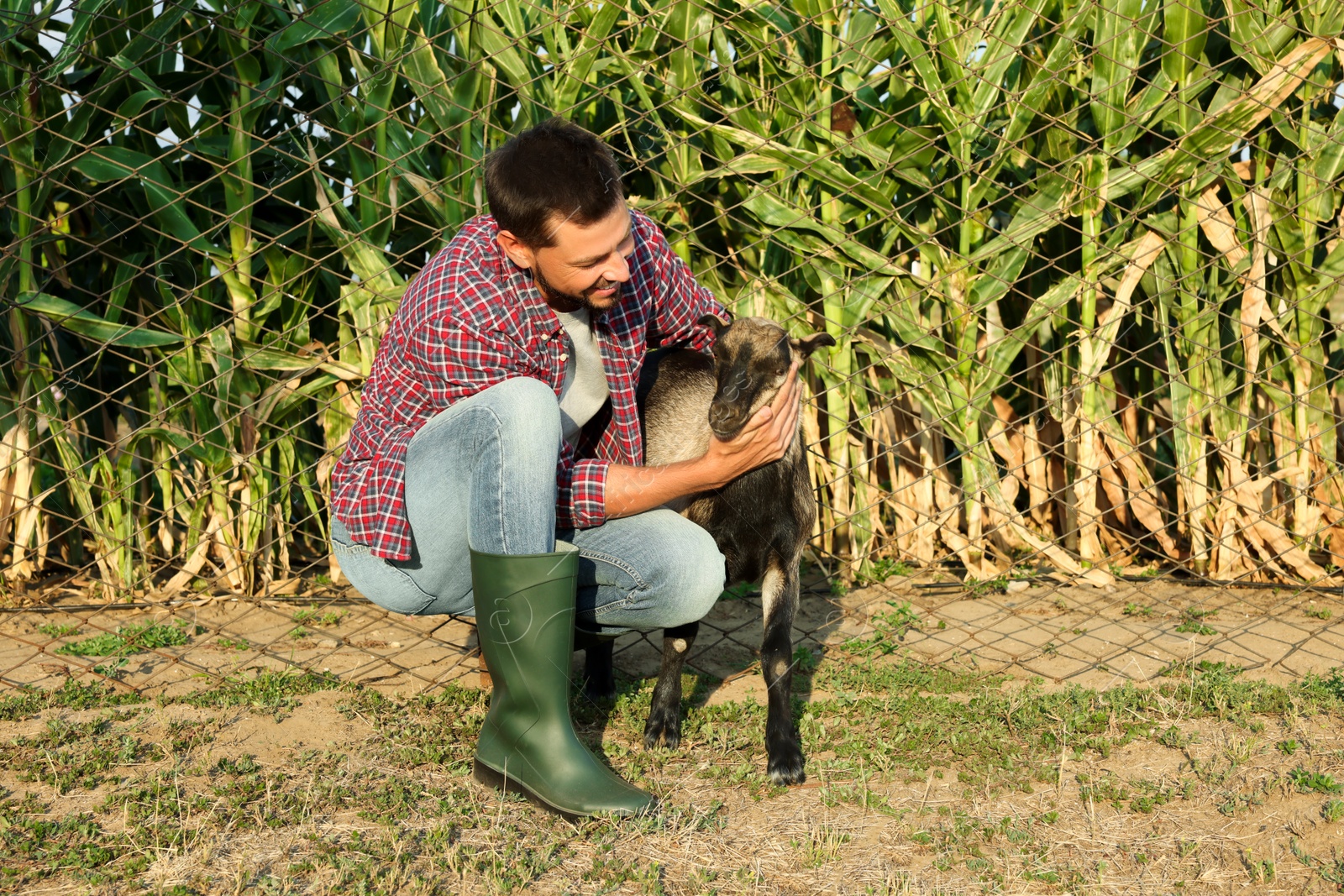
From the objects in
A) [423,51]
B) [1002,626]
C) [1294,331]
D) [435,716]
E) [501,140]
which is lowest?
[1002,626]

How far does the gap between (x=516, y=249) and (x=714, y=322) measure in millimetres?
849

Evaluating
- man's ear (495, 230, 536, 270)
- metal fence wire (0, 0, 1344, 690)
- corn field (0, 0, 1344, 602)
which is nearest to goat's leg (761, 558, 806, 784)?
metal fence wire (0, 0, 1344, 690)

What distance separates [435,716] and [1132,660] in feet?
7.73

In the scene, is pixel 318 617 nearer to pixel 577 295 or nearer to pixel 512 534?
pixel 512 534

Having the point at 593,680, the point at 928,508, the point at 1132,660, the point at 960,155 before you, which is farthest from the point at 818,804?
the point at 960,155

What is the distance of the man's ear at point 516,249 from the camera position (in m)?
2.77

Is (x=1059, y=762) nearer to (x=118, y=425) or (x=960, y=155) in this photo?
(x=960, y=155)

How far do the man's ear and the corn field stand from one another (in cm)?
165

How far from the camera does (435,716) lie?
3.36 metres

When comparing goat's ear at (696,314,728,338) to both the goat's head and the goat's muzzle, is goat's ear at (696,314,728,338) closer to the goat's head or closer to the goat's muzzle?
the goat's head

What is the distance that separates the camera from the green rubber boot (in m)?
2.67

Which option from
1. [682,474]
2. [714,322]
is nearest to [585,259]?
[682,474]

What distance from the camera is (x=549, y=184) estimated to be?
2648 mm

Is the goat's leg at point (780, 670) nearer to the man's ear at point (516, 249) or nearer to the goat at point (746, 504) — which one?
the goat at point (746, 504)
